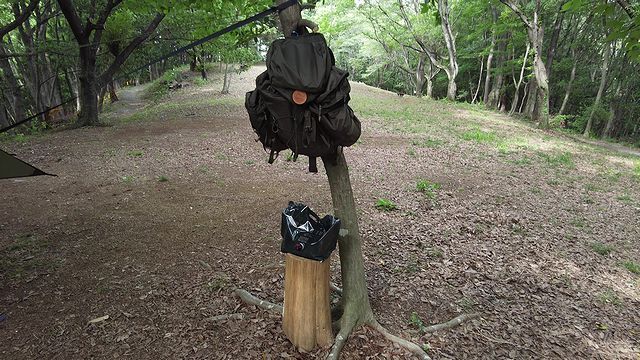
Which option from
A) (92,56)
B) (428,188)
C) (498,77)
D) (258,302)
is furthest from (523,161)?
(498,77)

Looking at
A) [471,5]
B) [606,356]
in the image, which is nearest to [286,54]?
[606,356]

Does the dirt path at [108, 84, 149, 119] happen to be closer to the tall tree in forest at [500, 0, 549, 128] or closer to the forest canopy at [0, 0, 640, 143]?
the forest canopy at [0, 0, 640, 143]

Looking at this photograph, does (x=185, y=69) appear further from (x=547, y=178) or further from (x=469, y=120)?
(x=547, y=178)

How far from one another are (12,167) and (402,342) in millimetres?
4261

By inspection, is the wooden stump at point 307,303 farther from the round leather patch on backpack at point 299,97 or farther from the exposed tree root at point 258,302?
the round leather patch on backpack at point 299,97

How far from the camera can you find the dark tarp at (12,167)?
349 centimetres

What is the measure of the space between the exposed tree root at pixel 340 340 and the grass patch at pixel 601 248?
4074 millimetres

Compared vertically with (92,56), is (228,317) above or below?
below

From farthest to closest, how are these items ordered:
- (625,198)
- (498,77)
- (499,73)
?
1. (498,77)
2. (499,73)
3. (625,198)

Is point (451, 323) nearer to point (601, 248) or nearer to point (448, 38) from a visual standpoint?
point (601, 248)

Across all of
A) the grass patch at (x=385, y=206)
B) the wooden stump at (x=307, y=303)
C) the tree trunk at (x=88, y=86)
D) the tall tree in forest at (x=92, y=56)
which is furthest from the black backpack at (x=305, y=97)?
the tree trunk at (x=88, y=86)

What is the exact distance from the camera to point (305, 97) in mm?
1979

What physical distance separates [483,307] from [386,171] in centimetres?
476

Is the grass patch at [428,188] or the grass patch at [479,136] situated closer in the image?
the grass patch at [428,188]
